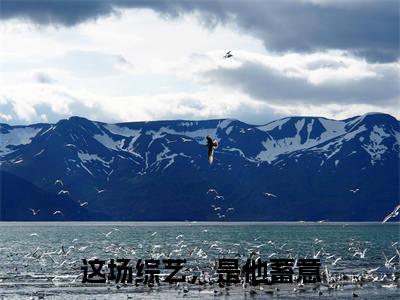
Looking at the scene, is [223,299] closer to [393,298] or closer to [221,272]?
[221,272]

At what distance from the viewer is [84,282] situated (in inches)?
3462

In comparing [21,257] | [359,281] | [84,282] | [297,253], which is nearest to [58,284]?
[84,282]

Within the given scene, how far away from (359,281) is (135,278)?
79.7 feet

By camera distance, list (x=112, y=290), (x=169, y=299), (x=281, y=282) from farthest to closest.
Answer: (x=281, y=282) → (x=112, y=290) → (x=169, y=299)

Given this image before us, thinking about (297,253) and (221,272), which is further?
(297,253)

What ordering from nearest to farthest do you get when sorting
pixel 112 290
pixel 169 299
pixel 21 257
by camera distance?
pixel 169 299, pixel 112 290, pixel 21 257

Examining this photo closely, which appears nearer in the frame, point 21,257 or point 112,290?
point 112,290

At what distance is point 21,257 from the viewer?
448ft

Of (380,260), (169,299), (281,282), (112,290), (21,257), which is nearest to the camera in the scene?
(169,299)

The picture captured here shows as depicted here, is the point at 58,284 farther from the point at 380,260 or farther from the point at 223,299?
the point at 380,260

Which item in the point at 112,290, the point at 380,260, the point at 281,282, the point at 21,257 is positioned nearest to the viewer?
the point at 112,290

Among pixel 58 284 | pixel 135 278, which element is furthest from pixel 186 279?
pixel 58 284

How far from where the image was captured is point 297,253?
14488cm

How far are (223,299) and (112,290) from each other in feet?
40.6
